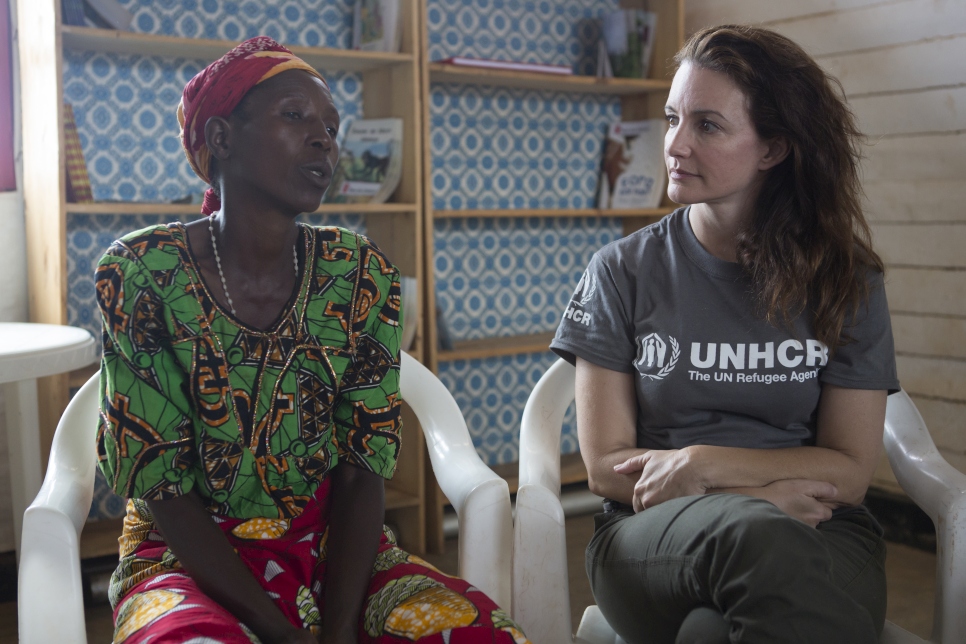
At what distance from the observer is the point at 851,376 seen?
56.9 inches

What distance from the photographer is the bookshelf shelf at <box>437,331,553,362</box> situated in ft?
9.93

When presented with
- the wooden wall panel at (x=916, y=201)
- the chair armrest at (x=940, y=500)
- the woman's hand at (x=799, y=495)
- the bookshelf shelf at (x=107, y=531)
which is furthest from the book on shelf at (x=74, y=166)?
the wooden wall panel at (x=916, y=201)

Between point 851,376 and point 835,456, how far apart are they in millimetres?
125

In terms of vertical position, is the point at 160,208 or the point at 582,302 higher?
the point at 160,208

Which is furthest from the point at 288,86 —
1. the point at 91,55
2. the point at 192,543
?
the point at 91,55

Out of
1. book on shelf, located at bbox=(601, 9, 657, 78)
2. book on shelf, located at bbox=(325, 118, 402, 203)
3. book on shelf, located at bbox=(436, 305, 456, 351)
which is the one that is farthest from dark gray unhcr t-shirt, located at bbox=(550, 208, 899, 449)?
book on shelf, located at bbox=(601, 9, 657, 78)

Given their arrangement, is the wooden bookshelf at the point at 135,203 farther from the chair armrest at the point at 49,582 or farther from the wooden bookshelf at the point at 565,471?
the chair armrest at the point at 49,582

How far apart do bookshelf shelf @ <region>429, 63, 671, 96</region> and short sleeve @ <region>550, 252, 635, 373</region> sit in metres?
1.54

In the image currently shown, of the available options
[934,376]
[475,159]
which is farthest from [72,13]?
[934,376]

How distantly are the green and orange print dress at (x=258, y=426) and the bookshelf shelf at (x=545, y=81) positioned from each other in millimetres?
1705

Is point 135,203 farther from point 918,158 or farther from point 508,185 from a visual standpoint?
point 918,158

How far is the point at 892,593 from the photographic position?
258cm

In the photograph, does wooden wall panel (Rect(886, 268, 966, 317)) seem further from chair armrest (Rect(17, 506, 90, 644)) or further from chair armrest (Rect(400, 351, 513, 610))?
chair armrest (Rect(17, 506, 90, 644))

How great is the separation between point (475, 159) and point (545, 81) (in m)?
0.38
